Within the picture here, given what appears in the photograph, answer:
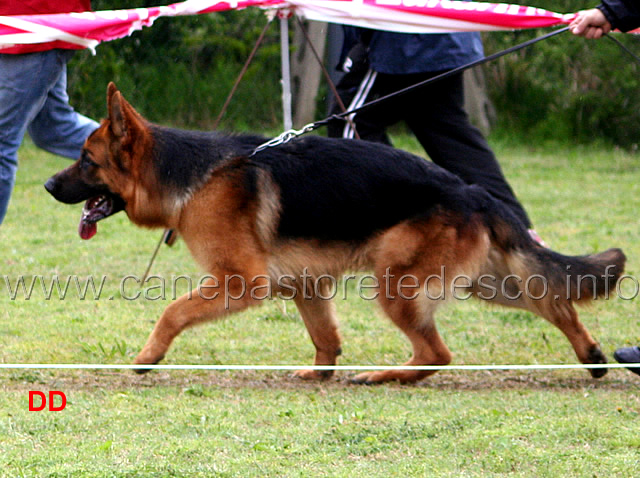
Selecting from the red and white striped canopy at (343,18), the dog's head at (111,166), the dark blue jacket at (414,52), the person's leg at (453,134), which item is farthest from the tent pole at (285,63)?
the dog's head at (111,166)

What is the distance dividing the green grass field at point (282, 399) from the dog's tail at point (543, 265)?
1.31ft

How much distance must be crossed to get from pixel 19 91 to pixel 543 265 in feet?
9.78

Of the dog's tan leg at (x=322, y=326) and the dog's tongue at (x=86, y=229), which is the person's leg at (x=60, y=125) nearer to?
the dog's tongue at (x=86, y=229)

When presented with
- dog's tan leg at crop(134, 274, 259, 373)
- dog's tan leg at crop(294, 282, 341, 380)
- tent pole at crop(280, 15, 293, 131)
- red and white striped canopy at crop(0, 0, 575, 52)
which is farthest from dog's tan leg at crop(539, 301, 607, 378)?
tent pole at crop(280, 15, 293, 131)

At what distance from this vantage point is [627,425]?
3.74 meters

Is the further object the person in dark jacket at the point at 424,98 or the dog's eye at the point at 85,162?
the person in dark jacket at the point at 424,98

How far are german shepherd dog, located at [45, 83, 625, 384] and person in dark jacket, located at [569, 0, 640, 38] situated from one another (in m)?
0.92

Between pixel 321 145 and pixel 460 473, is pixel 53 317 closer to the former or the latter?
pixel 321 145

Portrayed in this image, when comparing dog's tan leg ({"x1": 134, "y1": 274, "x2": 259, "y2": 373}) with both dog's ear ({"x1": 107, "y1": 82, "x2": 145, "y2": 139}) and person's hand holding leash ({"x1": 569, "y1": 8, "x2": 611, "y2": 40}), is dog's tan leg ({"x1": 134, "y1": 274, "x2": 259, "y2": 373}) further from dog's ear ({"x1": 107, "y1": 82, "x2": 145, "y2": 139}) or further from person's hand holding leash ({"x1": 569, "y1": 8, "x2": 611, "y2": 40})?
person's hand holding leash ({"x1": 569, "y1": 8, "x2": 611, "y2": 40})

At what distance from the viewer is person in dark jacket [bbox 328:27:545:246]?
5.66 m

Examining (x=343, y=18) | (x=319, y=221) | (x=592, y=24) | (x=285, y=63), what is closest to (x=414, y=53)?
(x=343, y=18)

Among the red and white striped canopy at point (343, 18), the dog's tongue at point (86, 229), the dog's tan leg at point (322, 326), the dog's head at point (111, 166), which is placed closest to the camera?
the dog's head at point (111, 166)

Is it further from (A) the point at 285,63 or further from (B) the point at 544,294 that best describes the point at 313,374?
(A) the point at 285,63

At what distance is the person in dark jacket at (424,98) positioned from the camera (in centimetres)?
566
